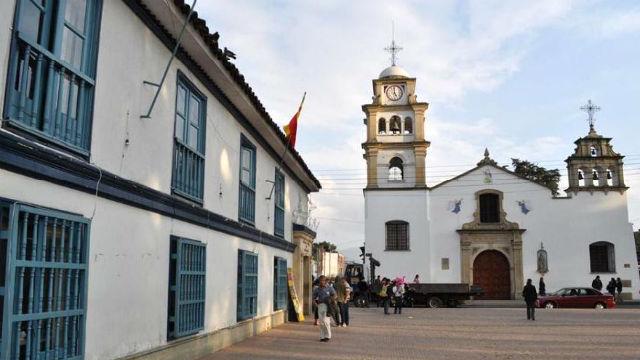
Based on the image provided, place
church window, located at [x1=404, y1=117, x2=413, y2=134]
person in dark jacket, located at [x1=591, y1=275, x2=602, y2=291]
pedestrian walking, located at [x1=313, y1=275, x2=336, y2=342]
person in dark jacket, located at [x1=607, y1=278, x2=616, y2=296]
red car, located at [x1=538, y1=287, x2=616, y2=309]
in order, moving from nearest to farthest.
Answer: pedestrian walking, located at [x1=313, y1=275, x2=336, y2=342], red car, located at [x1=538, y1=287, x2=616, y2=309], person in dark jacket, located at [x1=607, y1=278, x2=616, y2=296], person in dark jacket, located at [x1=591, y1=275, x2=602, y2=291], church window, located at [x1=404, y1=117, x2=413, y2=134]

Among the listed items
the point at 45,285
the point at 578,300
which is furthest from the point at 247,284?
the point at 578,300

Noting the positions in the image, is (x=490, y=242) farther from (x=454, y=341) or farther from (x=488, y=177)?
(x=454, y=341)

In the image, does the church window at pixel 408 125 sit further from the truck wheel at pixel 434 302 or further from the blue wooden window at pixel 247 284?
the blue wooden window at pixel 247 284

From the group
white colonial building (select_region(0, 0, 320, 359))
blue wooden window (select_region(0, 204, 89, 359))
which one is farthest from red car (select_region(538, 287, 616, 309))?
blue wooden window (select_region(0, 204, 89, 359))

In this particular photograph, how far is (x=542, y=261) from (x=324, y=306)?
24.1m

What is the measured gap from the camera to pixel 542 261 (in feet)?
113

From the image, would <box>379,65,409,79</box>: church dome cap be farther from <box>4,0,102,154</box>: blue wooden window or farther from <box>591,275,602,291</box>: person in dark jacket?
<box>4,0,102,154</box>: blue wooden window

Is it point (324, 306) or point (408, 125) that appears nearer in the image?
point (324, 306)

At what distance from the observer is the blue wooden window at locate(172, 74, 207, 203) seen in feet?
30.9

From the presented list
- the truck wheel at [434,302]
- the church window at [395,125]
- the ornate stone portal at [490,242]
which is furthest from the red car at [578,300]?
the church window at [395,125]

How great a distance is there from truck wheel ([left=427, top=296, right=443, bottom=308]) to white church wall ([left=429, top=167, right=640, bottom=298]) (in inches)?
213

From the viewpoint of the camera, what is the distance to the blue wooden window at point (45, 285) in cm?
521

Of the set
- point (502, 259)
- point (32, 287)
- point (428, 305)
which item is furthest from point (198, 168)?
point (502, 259)

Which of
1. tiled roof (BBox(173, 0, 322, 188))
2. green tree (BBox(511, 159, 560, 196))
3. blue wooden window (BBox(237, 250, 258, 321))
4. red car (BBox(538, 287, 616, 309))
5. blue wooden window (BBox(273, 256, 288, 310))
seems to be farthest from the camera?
green tree (BBox(511, 159, 560, 196))
